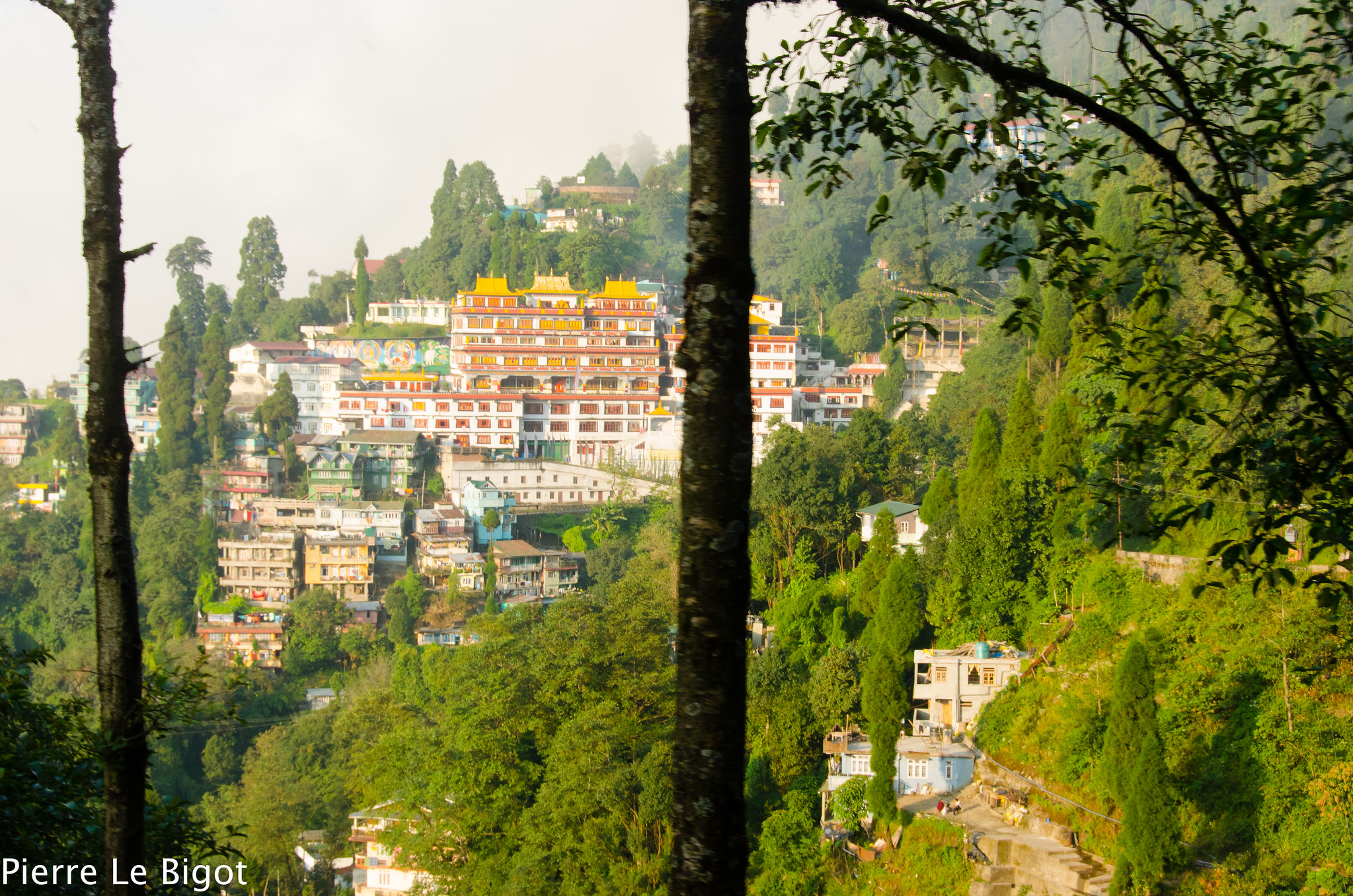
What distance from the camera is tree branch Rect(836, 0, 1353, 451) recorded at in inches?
69.3

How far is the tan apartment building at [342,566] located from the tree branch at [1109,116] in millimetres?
26351

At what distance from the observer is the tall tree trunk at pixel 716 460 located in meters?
1.59

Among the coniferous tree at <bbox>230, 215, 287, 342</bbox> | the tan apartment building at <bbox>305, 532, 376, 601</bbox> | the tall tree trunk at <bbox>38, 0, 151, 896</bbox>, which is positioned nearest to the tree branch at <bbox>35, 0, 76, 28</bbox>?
the tall tree trunk at <bbox>38, 0, 151, 896</bbox>

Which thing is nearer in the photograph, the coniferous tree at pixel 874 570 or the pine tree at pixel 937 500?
the coniferous tree at pixel 874 570

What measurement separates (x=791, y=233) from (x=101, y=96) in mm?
43837

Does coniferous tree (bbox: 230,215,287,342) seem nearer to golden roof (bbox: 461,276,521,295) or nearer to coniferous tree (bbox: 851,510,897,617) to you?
golden roof (bbox: 461,276,521,295)

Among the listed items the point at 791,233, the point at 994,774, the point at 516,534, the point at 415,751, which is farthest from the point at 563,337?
the point at 994,774

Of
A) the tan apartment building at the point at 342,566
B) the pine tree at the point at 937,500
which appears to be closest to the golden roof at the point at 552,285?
the tan apartment building at the point at 342,566

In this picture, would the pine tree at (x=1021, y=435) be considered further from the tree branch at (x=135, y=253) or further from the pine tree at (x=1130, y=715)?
the tree branch at (x=135, y=253)

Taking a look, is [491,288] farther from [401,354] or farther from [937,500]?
[937,500]

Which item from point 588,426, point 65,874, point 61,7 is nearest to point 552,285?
point 588,426

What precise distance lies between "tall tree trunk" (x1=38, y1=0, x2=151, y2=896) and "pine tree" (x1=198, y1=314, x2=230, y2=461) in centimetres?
3249

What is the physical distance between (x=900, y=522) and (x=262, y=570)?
57.0 feet

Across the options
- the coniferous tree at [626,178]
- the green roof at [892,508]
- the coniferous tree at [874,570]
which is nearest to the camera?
the coniferous tree at [874,570]
